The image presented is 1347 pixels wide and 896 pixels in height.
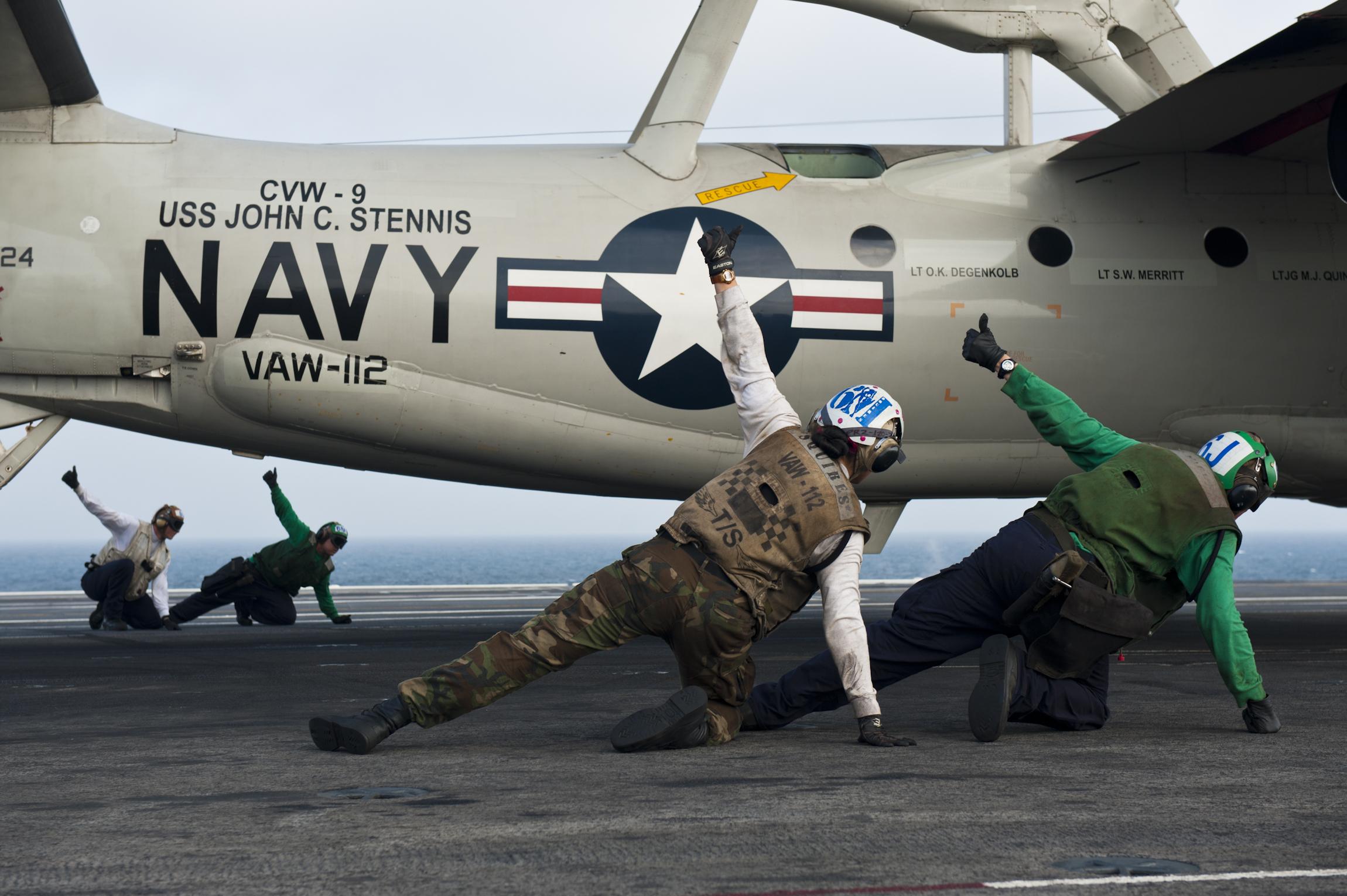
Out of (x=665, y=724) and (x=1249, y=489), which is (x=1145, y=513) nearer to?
(x=1249, y=489)

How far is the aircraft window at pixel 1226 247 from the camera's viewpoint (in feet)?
34.2

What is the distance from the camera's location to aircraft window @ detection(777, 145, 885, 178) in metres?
10.7

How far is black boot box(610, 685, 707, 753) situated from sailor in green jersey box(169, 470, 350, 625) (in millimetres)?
10076

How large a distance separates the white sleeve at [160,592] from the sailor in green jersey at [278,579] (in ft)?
0.57

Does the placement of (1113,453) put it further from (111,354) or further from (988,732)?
(111,354)

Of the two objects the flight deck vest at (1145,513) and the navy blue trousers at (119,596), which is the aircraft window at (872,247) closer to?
the flight deck vest at (1145,513)

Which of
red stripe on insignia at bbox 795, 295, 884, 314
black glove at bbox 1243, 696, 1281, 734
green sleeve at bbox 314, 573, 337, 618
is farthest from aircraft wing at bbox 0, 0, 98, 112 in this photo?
black glove at bbox 1243, 696, 1281, 734

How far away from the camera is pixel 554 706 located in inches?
283

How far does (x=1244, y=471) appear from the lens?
6.27 meters

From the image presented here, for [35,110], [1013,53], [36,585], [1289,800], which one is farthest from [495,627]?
[36,585]

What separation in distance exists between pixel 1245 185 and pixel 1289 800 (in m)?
7.47

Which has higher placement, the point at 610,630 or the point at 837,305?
the point at 837,305

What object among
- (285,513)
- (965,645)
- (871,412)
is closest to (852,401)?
(871,412)

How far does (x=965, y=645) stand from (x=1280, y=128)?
19.9ft
